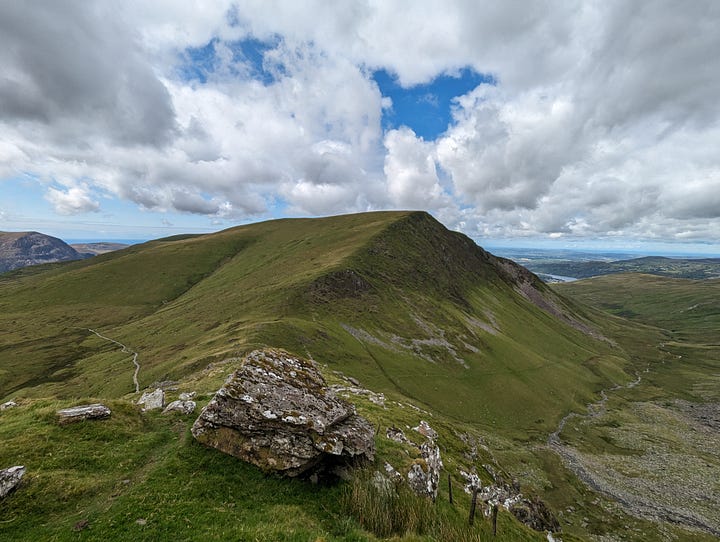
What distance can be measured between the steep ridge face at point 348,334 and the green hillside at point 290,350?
0.80 meters

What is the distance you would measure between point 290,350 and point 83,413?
55083 millimetres

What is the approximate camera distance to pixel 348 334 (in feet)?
336

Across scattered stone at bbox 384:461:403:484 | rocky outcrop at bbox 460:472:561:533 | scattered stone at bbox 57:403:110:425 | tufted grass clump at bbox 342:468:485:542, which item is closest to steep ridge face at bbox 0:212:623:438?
rocky outcrop at bbox 460:472:561:533

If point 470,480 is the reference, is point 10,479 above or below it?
above

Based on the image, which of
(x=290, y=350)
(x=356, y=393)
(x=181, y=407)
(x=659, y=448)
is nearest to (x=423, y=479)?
(x=181, y=407)

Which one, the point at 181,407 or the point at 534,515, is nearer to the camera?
the point at 181,407

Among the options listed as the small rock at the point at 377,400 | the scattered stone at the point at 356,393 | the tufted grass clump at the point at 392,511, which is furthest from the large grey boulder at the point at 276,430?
the scattered stone at the point at 356,393

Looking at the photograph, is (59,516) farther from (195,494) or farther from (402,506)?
(402,506)

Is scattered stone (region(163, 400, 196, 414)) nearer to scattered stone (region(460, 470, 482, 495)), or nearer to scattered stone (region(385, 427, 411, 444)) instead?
scattered stone (region(385, 427, 411, 444))

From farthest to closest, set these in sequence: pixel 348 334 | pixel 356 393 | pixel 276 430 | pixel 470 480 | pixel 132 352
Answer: pixel 348 334 → pixel 132 352 → pixel 356 393 → pixel 470 480 → pixel 276 430

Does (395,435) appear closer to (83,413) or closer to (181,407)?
(181,407)

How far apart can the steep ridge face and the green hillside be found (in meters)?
0.80

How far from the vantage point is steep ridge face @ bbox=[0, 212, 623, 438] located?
84938mm

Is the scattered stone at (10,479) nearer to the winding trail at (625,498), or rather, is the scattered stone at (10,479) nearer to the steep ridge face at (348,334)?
the steep ridge face at (348,334)
